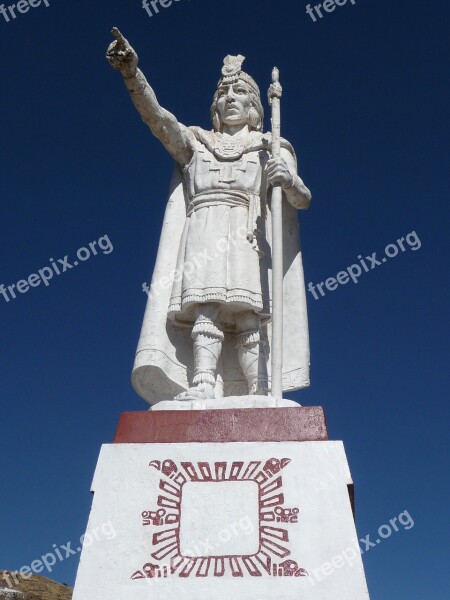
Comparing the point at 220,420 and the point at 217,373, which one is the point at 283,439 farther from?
the point at 217,373

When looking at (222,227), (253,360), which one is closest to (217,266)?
(222,227)

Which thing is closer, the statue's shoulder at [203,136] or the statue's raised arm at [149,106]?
the statue's raised arm at [149,106]

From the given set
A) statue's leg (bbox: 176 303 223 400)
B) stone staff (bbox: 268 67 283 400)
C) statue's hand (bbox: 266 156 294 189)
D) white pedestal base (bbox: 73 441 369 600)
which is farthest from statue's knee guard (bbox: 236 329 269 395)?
statue's hand (bbox: 266 156 294 189)

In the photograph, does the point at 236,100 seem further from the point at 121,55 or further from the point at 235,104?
the point at 121,55

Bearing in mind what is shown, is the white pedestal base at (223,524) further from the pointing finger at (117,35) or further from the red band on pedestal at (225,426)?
the pointing finger at (117,35)

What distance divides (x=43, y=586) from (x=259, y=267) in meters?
4.47

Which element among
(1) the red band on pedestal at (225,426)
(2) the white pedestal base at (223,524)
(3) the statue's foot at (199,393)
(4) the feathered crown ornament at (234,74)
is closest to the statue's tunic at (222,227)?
(4) the feathered crown ornament at (234,74)

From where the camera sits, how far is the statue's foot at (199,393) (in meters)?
5.10

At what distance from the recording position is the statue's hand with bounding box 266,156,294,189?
19.2ft

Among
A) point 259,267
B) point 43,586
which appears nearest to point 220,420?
point 259,267

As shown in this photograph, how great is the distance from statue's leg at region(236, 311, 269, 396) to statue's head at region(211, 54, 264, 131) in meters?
2.06

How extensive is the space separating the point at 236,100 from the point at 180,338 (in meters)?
2.39

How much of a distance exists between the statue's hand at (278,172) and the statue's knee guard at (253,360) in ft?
4.13

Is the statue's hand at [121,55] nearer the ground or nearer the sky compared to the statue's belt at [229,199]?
nearer the sky
